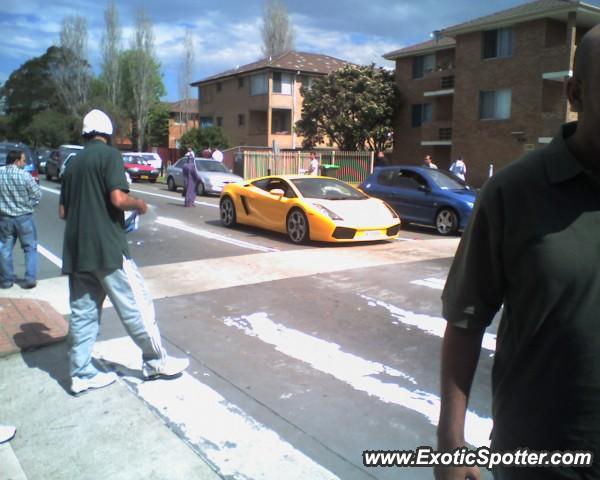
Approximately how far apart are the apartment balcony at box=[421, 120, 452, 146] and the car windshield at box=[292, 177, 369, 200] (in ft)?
71.2

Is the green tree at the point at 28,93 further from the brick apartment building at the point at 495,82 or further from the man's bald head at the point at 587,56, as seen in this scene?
the man's bald head at the point at 587,56

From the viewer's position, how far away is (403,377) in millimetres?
4578

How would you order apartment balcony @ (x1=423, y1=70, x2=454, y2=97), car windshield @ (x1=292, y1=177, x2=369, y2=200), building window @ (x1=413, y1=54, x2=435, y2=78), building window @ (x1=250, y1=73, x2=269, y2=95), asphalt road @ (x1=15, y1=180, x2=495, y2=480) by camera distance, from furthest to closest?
building window @ (x1=250, y1=73, x2=269, y2=95), building window @ (x1=413, y1=54, x2=435, y2=78), apartment balcony @ (x1=423, y1=70, x2=454, y2=97), car windshield @ (x1=292, y1=177, x2=369, y2=200), asphalt road @ (x1=15, y1=180, x2=495, y2=480)

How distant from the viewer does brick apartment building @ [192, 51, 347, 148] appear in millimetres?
45500

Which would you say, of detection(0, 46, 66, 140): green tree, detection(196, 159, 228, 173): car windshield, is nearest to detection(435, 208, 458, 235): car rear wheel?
detection(196, 159, 228, 173): car windshield

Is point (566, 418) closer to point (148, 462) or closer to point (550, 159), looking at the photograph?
point (550, 159)

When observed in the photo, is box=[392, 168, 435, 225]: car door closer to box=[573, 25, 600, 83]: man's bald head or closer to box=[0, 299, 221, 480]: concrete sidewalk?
box=[0, 299, 221, 480]: concrete sidewalk

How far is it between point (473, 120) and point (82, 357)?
94.4 feet

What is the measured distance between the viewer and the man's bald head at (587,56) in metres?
1.48

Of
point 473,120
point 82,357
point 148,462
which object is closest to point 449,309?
point 148,462

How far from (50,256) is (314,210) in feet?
15.4

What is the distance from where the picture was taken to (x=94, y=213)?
4027mm

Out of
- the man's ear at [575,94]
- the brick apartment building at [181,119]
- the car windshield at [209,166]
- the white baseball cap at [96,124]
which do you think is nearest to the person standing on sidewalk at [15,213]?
the white baseball cap at [96,124]

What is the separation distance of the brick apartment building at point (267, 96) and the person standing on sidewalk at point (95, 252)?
40130mm
